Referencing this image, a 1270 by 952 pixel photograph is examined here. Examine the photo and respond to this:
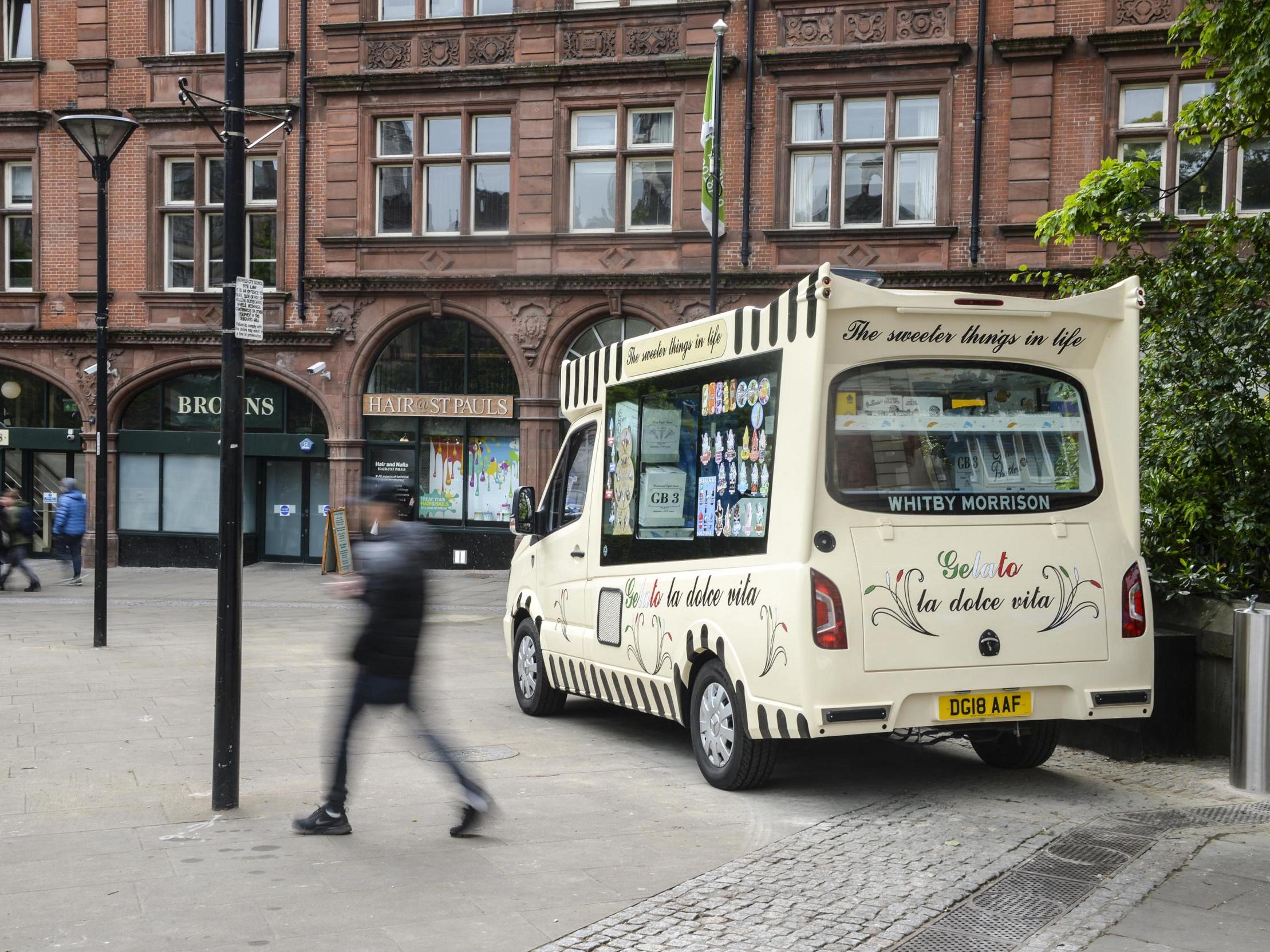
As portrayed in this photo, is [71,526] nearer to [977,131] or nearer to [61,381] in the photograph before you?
[61,381]

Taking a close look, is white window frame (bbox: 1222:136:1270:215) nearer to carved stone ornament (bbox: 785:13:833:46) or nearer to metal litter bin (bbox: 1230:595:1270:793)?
carved stone ornament (bbox: 785:13:833:46)

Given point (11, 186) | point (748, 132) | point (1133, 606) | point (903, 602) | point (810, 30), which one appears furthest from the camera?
point (11, 186)

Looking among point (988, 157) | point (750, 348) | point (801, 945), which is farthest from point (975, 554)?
point (988, 157)

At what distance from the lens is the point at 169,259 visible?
2623cm

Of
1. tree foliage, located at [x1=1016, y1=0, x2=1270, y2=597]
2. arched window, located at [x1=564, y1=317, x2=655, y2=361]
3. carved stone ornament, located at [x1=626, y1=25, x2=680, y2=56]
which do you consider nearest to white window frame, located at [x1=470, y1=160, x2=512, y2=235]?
arched window, located at [x1=564, y1=317, x2=655, y2=361]

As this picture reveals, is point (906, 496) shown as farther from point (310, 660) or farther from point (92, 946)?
point (310, 660)

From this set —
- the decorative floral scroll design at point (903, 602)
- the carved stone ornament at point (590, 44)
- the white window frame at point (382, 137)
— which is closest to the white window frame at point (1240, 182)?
the carved stone ornament at point (590, 44)

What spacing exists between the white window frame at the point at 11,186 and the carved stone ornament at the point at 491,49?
370 inches

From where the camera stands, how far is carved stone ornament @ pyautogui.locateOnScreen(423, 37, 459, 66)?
79.2 ft

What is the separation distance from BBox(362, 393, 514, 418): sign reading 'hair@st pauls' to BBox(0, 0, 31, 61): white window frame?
398 inches

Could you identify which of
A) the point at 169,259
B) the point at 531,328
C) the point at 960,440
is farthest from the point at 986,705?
the point at 169,259

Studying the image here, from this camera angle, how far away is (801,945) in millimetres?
5008

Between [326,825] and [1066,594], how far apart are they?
159 inches

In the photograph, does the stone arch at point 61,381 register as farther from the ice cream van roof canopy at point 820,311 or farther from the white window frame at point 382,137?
the ice cream van roof canopy at point 820,311
